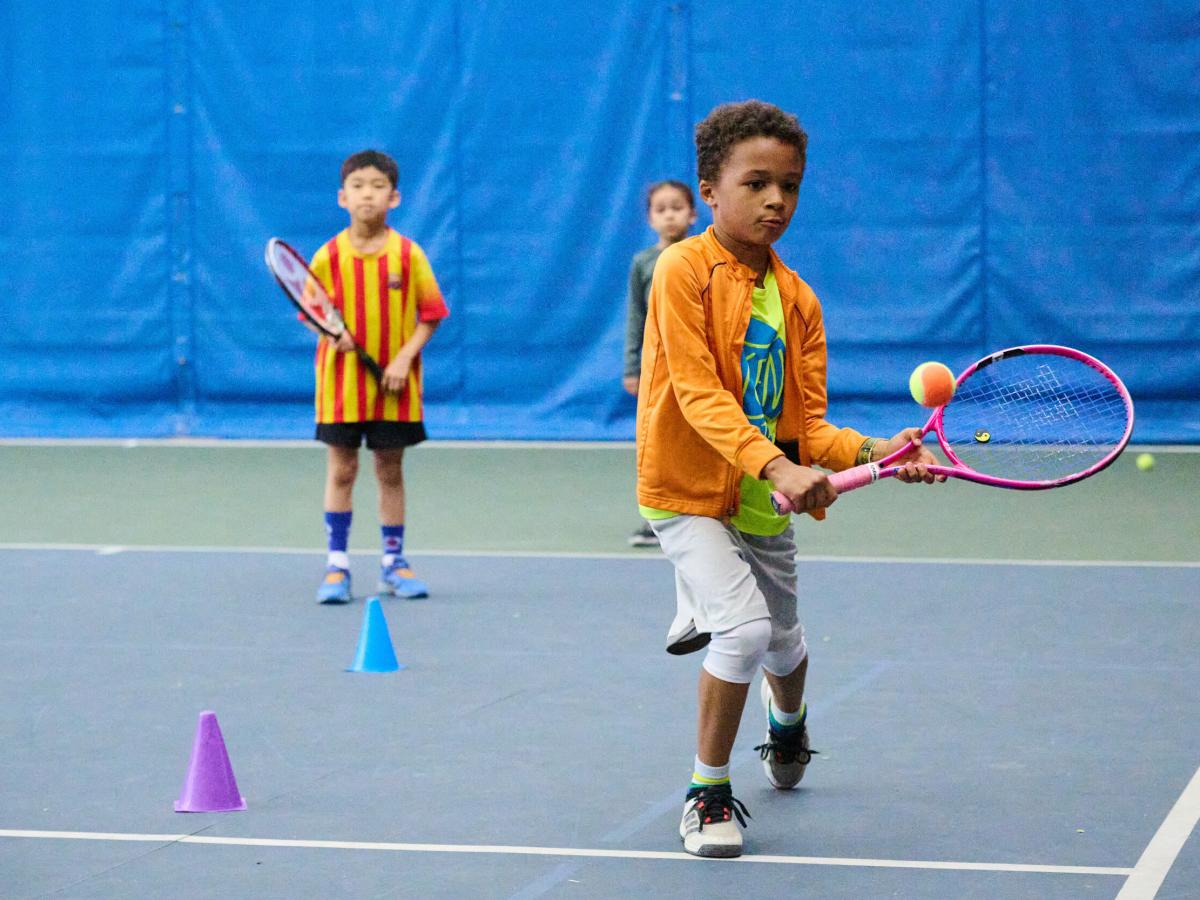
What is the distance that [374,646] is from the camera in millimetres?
5215

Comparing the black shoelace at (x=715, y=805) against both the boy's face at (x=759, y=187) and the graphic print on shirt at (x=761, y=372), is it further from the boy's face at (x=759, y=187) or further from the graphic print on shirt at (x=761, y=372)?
the boy's face at (x=759, y=187)

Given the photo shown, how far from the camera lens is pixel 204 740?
12.6 ft

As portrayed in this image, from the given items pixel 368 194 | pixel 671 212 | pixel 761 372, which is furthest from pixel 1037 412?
pixel 761 372

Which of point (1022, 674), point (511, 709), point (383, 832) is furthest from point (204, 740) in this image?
point (1022, 674)

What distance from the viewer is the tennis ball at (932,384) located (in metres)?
3.65

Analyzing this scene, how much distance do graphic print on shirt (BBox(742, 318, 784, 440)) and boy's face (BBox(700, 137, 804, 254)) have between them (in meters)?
0.18

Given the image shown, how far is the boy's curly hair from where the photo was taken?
3570 millimetres

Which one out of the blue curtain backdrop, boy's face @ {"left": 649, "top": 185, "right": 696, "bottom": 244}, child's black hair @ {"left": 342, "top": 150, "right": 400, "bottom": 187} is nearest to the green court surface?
the blue curtain backdrop

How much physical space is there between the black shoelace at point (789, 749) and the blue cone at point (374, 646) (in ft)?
5.17

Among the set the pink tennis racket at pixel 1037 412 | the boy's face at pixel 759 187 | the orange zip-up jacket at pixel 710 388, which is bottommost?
the pink tennis racket at pixel 1037 412

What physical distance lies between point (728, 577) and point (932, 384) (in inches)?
21.9

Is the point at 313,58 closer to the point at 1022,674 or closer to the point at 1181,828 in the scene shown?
the point at 1022,674

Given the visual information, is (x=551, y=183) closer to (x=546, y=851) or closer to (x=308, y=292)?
(x=308, y=292)

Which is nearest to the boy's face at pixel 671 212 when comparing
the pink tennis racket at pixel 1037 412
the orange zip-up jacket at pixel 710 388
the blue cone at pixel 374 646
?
the pink tennis racket at pixel 1037 412
